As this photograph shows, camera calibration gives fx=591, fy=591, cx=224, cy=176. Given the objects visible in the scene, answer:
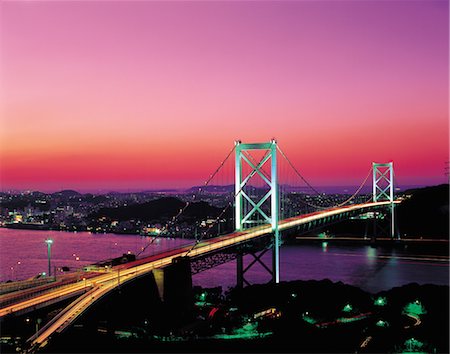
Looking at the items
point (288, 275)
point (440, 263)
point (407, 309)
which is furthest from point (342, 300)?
point (440, 263)

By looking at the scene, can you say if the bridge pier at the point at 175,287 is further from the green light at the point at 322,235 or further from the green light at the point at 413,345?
the green light at the point at 322,235

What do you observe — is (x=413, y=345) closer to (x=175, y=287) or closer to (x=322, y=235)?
(x=175, y=287)

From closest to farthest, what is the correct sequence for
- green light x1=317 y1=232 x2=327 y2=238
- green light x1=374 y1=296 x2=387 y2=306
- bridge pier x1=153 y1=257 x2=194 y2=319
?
bridge pier x1=153 y1=257 x2=194 y2=319 → green light x1=374 y1=296 x2=387 y2=306 → green light x1=317 y1=232 x2=327 y2=238

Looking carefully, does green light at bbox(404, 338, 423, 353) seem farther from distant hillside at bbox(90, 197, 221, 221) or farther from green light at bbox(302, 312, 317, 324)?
distant hillside at bbox(90, 197, 221, 221)

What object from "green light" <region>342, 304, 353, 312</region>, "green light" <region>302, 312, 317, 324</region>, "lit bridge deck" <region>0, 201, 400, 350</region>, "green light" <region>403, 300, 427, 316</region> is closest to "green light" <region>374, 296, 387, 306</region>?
"green light" <region>403, 300, 427, 316</region>

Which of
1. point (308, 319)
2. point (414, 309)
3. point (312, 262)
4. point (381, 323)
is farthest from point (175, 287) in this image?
point (312, 262)

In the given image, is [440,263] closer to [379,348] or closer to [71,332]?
[379,348]

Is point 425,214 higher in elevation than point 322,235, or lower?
higher
